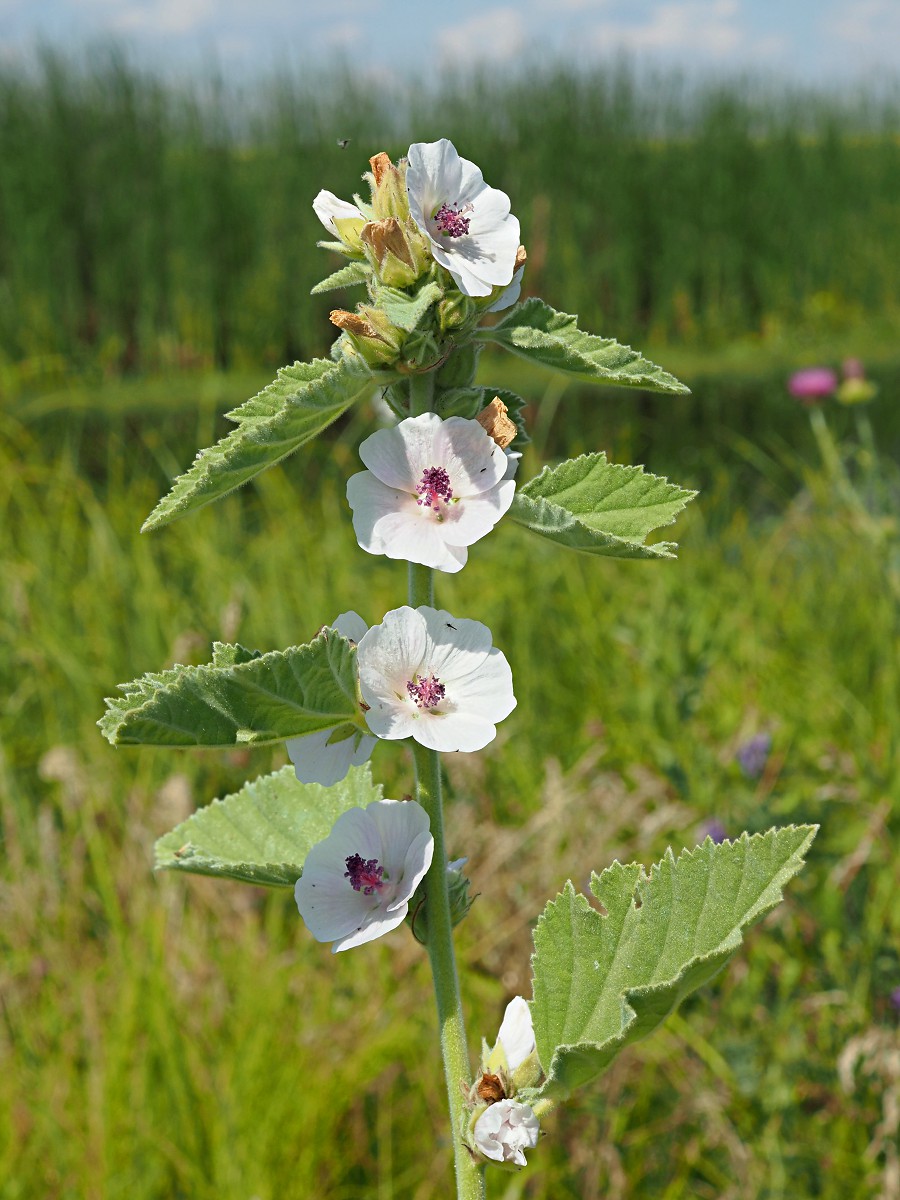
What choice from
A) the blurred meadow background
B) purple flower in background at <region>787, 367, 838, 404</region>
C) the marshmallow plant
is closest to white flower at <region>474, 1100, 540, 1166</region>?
the marshmallow plant

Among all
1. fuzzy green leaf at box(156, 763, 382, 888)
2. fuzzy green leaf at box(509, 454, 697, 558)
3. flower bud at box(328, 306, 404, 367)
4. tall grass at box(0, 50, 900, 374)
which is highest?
flower bud at box(328, 306, 404, 367)

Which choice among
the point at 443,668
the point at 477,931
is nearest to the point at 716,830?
the point at 477,931

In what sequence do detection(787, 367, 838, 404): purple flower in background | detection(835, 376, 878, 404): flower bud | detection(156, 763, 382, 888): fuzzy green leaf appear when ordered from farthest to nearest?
detection(787, 367, 838, 404): purple flower in background
detection(835, 376, 878, 404): flower bud
detection(156, 763, 382, 888): fuzzy green leaf

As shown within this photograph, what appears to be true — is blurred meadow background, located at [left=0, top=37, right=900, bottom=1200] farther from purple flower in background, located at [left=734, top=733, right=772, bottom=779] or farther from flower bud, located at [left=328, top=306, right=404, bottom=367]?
flower bud, located at [left=328, top=306, right=404, bottom=367]

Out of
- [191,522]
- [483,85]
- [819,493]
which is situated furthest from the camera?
[483,85]

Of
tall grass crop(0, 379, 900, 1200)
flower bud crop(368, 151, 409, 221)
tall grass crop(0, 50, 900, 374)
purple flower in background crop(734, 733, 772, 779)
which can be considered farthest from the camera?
tall grass crop(0, 50, 900, 374)

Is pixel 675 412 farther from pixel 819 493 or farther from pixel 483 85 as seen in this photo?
pixel 483 85

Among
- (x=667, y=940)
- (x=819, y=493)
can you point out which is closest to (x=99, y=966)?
(x=667, y=940)
